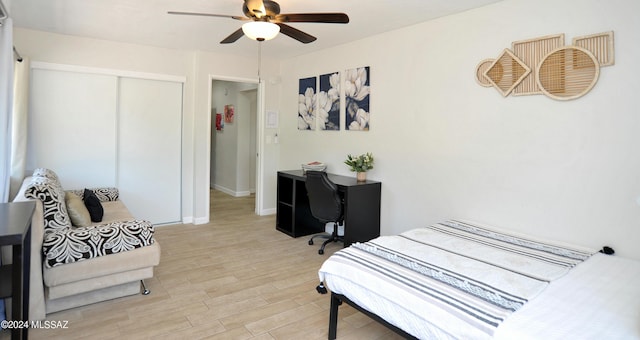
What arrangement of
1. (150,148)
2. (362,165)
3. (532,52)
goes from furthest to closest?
(150,148) → (362,165) → (532,52)

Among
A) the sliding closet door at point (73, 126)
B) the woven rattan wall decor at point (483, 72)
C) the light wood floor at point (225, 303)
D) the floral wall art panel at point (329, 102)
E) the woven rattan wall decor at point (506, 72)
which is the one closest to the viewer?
the light wood floor at point (225, 303)

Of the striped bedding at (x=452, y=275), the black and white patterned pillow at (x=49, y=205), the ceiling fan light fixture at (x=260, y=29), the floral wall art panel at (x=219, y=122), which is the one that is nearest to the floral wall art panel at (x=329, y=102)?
the ceiling fan light fixture at (x=260, y=29)

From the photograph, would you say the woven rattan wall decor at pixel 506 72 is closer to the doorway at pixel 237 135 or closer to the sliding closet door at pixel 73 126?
the sliding closet door at pixel 73 126

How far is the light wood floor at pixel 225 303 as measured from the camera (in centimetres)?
234

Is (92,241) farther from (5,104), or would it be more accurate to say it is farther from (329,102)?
(329,102)

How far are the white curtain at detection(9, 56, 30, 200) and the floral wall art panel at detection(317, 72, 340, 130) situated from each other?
3181mm

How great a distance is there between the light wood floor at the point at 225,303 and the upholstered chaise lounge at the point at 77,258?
112 mm

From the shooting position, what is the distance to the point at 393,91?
3.86m

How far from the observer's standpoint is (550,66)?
8.79ft

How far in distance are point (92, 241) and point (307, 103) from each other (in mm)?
3186

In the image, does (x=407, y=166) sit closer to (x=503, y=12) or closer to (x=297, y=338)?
(x=503, y=12)

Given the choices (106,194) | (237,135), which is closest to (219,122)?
(237,135)

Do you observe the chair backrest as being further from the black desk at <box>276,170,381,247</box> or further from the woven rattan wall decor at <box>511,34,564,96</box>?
the woven rattan wall decor at <box>511,34,564,96</box>

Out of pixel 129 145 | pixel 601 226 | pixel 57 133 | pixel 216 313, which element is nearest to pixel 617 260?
pixel 601 226
